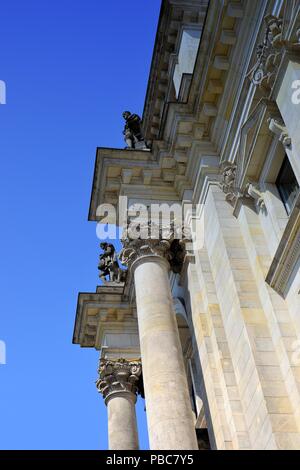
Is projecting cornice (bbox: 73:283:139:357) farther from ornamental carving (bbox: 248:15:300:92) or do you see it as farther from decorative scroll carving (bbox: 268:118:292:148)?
ornamental carving (bbox: 248:15:300:92)

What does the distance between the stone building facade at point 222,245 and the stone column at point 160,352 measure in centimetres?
3

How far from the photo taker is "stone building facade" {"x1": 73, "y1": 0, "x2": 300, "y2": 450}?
15797 mm

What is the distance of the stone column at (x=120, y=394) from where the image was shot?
24266 millimetres

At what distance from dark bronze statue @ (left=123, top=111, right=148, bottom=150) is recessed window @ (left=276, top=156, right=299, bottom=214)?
8526 mm

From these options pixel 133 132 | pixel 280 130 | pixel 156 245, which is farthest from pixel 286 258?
pixel 133 132

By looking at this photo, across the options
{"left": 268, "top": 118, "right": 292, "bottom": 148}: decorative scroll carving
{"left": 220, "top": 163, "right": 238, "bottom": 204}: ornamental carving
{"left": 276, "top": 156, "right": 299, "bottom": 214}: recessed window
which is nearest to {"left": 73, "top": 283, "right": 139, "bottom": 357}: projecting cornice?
{"left": 220, "top": 163, "right": 238, "bottom": 204}: ornamental carving

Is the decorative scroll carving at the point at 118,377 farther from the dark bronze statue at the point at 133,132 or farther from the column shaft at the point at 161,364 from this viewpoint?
the dark bronze statue at the point at 133,132

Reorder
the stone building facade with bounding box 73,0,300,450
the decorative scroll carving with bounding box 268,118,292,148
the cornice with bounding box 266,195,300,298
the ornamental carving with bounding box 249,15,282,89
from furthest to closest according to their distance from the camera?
the ornamental carving with bounding box 249,15,282,89
the decorative scroll carving with bounding box 268,118,292,148
the stone building facade with bounding box 73,0,300,450
the cornice with bounding box 266,195,300,298

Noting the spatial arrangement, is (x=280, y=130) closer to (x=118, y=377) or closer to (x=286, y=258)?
(x=286, y=258)

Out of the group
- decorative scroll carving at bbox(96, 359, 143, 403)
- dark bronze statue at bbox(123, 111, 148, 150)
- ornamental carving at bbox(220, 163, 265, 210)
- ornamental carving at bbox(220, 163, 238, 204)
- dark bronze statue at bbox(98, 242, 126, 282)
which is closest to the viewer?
ornamental carving at bbox(220, 163, 265, 210)

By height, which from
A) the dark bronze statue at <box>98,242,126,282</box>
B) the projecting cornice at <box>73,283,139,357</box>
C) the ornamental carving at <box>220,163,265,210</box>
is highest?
the dark bronze statue at <box>98,242,126,282</box>
